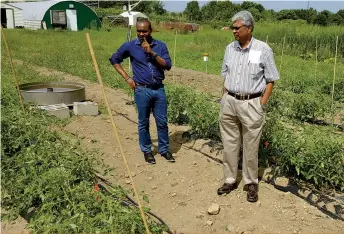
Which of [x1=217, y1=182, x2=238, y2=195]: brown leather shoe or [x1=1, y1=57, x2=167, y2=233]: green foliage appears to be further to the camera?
[x1=217, y1=182, x2=238, y2=195]: brown leather shoe

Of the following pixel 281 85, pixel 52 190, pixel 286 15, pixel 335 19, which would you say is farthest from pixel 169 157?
pixel 286 15

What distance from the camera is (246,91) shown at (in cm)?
356

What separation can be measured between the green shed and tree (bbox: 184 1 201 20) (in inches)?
622

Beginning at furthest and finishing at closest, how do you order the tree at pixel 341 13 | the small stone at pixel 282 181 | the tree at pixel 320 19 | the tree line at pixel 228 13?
the tree line at pixel 228 13, the tree at pixel 341 13, the tree at pixel 320 19, the small stone at pixel 282 181

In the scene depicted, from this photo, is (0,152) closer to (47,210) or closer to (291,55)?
(47,210)

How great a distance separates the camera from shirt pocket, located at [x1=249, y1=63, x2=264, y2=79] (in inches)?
137

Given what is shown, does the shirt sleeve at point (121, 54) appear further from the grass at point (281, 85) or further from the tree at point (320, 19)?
the tree at point (320, 19)

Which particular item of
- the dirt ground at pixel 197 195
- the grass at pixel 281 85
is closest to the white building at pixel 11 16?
the grass at pixel 281 85

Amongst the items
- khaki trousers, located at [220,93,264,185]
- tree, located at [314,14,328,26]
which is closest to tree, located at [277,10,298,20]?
tree, located at [314,14,328,26]

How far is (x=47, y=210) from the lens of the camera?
282 cm

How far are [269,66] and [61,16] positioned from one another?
93.7ft

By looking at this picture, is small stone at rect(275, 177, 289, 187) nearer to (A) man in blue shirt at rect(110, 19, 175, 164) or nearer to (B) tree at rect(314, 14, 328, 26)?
(A) man in blue shirt at rect(110, 19, 175, 164)

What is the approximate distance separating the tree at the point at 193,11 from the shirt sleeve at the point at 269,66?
1622 inches

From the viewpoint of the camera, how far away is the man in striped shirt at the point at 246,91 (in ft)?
11.4
